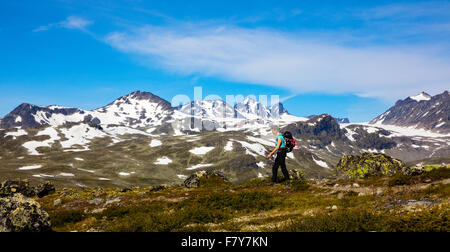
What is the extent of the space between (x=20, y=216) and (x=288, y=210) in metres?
13.6

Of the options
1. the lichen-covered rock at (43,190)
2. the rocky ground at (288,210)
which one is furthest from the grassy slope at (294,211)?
the lichen-covered rock at (43,190)

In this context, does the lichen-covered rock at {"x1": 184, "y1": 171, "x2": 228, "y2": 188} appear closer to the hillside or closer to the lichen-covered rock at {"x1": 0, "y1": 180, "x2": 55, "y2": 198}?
the hillside

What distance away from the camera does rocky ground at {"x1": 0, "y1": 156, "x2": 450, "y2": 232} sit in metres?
10.9

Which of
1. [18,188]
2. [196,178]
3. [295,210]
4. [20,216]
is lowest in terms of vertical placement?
[18,188]

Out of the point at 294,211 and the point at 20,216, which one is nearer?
the point at 20,216

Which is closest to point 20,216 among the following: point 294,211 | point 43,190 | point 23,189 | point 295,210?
point 294,211

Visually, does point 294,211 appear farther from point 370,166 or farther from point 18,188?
point 18,188

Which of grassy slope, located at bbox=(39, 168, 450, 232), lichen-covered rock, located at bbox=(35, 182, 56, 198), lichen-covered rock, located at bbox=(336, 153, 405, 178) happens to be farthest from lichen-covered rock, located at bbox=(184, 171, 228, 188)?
lichen-covered rock, located at bbox=(35, 182, 56, 198)

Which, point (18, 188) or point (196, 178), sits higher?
point (196, 178)

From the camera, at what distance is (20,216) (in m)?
13.0
